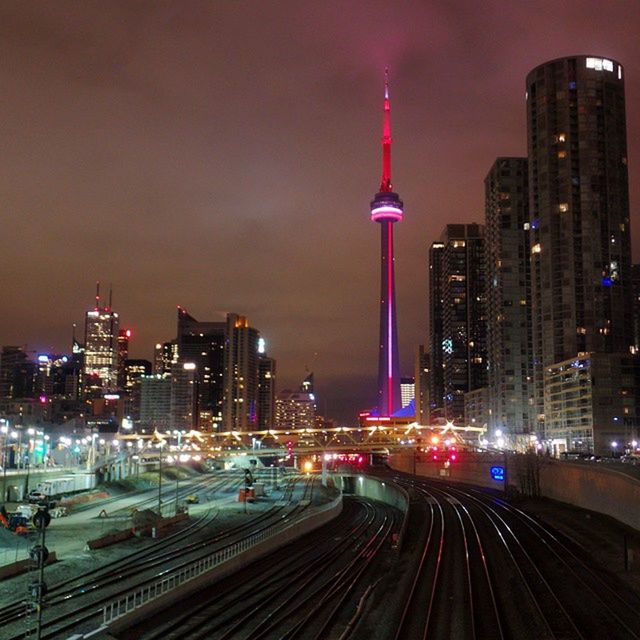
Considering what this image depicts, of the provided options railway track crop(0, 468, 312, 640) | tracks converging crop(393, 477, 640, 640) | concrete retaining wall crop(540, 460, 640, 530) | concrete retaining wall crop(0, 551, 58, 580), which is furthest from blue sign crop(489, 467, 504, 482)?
concrete retaining wall crop(0, 551, 58, 580)

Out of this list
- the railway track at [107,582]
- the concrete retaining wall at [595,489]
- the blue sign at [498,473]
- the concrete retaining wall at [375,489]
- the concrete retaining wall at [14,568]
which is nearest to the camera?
the railway track at [107,582]

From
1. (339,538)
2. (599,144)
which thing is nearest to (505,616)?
(339,538)

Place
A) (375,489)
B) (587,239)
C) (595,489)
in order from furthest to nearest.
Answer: (587,239) → (375,489) → (595,489)

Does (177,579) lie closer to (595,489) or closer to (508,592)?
(508,592)

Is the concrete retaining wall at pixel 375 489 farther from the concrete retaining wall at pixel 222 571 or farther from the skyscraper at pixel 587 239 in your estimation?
the skyscraper at pixel 587 239

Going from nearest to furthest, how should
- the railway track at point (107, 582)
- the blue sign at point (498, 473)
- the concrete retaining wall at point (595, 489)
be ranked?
the railway track at point (107, 582)
the concrete retaining wall at point (595, 489)
the blue sign at point (498, 473)

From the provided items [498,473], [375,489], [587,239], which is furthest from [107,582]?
[587,239]

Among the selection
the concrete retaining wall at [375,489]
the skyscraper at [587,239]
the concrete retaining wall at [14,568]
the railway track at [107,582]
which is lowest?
the concrete retaining wall at [375,489]

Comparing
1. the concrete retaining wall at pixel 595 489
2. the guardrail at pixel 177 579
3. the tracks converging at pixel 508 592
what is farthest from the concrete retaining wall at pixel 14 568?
the concrete retaining wall at pixel 595 489

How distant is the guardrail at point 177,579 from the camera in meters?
36.2

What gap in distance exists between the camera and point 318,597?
43.1m

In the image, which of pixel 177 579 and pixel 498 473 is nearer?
pixel 177 579

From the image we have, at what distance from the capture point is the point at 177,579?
45344 mm

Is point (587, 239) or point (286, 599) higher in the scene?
point (587, 239)
